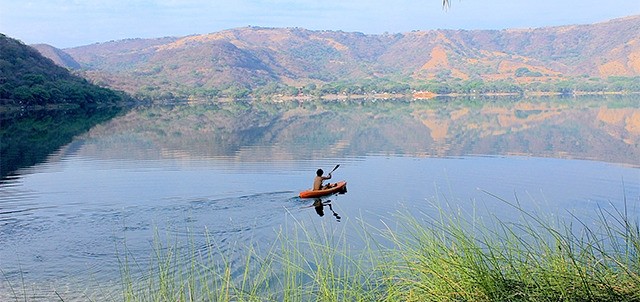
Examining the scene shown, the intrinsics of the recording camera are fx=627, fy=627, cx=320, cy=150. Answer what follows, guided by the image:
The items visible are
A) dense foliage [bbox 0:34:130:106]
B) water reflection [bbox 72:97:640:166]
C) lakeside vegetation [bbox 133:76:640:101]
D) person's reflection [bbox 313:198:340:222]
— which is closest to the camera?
person's reflection [bbox 313:198:340:222]

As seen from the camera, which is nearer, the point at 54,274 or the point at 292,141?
the point at 54,274

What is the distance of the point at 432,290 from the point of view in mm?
3910

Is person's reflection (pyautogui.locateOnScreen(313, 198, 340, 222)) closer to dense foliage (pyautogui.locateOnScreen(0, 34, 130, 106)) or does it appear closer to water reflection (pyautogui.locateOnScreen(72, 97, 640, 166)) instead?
water reflection (pyautogui.locateOnScreen(72, 97, 640, 166))

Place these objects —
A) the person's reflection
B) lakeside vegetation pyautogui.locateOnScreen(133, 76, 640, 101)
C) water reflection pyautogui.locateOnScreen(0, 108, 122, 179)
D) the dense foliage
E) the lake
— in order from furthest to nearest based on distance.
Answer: lakeside vegetation pyautogui.locateOnScreen(133, 76, 640, 101), the dense foliage, water reflection pyautogui.locateOnScreen(0, 108, 122, 179), the person's reflection, the lake

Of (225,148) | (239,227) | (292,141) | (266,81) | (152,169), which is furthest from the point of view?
(266,81)

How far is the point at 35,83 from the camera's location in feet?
211

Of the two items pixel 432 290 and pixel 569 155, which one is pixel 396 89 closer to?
pixel 569 155

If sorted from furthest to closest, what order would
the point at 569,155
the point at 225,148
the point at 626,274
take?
the point at 225,148 < the point at 569,155 < the point at 626,274

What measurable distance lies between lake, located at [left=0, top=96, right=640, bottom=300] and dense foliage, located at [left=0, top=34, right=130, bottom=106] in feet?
91.0

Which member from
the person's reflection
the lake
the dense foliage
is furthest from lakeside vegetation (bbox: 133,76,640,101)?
the person's reflection

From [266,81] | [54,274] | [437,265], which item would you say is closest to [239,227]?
[54,274]

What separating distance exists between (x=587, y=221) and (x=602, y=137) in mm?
19930

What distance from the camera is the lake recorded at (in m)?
10.5

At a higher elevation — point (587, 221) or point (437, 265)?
point (437, 265)
